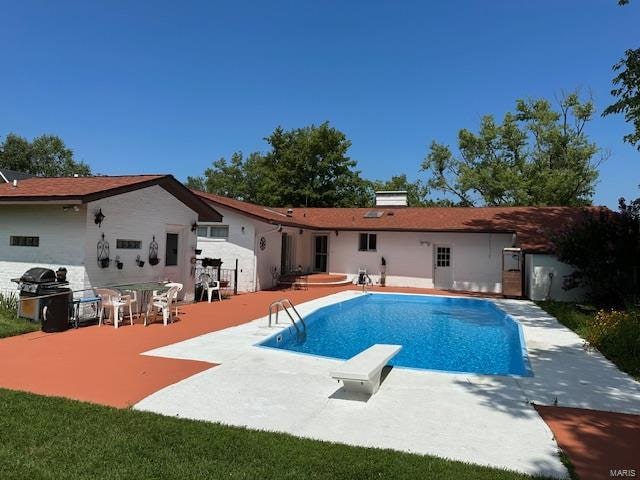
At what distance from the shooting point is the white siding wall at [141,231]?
37.3ft

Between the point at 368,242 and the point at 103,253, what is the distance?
1585 centimetres

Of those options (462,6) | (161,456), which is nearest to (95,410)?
(161,456)

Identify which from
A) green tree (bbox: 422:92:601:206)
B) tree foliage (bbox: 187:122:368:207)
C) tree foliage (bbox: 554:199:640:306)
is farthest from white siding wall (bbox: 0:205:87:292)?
green tree (bbox: 422:92:601:206)

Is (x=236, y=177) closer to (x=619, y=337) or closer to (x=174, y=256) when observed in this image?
(x=174, y=256)

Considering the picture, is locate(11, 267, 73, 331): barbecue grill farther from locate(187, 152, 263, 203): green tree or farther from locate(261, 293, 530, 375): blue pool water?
locate(187, 152, 263, 203): green tree

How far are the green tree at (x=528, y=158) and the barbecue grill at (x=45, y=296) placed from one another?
Answer: 111ft

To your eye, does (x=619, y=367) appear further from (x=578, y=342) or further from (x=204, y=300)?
(x=204, y=300)

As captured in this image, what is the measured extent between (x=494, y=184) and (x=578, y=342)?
2919 centimetres

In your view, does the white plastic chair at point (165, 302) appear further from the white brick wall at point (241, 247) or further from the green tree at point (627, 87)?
the green tree at point (627, 87)

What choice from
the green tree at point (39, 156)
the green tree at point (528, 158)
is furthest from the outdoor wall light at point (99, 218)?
the green tree at point (39, 156)

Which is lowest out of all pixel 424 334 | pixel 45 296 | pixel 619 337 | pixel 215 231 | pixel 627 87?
pixel 424 334

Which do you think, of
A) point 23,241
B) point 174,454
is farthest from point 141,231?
point 174,454

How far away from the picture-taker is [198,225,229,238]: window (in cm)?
1978

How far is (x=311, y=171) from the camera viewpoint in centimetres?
4078
